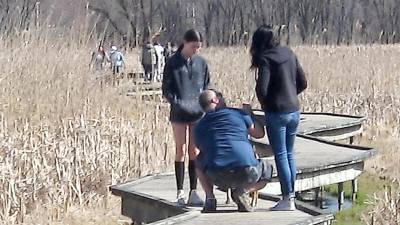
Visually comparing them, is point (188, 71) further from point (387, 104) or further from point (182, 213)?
point (387, 104)

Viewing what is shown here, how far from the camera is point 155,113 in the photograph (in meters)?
11.1

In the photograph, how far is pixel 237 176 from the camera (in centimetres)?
635

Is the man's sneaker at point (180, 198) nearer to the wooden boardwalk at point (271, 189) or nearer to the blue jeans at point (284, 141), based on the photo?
the wooden boardwalk at point (271, 189)

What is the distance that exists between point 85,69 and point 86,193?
336cm

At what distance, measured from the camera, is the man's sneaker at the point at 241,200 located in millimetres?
6508

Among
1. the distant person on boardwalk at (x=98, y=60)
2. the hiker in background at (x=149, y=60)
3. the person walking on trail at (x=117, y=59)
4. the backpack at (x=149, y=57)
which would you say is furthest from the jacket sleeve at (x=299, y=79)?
the backpack at (x=149, y=57)

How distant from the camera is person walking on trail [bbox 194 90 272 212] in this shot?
20.8 feet

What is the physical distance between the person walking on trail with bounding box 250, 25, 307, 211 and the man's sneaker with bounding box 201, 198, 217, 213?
488 millimetres

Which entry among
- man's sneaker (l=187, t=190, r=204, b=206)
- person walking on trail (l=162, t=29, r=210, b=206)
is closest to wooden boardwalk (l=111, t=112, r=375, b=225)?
man's sneaker (l=187, t=190, r=204, b=206)

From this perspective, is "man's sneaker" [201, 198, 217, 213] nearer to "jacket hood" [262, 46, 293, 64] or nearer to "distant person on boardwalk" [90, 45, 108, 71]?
"jacket hood" [262, 46, 293, 64]

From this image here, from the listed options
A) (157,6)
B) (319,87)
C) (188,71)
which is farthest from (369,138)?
(157,6)

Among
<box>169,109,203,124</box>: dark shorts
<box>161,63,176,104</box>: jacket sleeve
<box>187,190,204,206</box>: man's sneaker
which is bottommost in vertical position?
<box>187,190,204,206</box>: man's sneaker

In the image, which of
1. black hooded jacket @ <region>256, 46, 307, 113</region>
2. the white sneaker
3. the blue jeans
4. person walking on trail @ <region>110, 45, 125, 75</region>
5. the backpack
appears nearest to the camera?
black hooded jacket @ <region>256, 46, 307, 113</region>

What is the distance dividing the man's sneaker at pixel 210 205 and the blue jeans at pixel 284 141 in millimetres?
545
